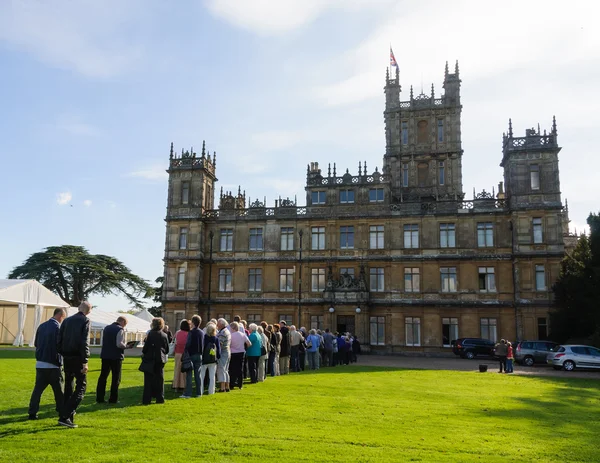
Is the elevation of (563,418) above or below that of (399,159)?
below

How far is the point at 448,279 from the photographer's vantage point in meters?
38.7

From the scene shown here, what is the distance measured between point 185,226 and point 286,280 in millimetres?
9434

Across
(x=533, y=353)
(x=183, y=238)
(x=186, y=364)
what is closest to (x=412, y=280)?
(x=533, y=353)

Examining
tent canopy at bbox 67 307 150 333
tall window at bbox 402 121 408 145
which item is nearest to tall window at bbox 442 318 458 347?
tall window at bbox 402 121 408 145

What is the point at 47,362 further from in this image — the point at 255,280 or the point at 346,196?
the point at 346,196

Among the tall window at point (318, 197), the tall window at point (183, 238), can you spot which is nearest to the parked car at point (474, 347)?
the tall window at point (318, 197)

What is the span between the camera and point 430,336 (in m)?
38.3

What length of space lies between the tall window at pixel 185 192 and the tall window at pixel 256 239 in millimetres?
5941

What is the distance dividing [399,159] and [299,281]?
15.1 metres

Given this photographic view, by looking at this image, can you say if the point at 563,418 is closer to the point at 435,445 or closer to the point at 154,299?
the point at 435,445

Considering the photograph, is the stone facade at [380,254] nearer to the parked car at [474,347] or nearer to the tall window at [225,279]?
the tall window at [225,279]

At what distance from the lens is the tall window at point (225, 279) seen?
42.5m

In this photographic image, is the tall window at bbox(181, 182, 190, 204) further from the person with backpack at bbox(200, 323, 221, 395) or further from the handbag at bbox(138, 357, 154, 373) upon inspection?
the handbag at bbox(138, 357, 154, 373)

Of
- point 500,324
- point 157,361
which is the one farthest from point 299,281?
point 157,361
